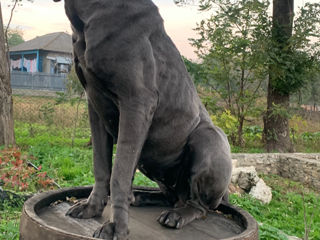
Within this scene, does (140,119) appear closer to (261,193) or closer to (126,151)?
(126,151)

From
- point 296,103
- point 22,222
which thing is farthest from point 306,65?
point 22,222

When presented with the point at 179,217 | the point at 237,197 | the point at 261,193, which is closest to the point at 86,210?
the point at 179,217

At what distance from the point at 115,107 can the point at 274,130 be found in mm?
10606

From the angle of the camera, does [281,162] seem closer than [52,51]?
Yes

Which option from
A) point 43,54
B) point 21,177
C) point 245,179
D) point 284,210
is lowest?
point 284,210

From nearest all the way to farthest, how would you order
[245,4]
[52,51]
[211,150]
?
[211,150], [245,4], [52,51]

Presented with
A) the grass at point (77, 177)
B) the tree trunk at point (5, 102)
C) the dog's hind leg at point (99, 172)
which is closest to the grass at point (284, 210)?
the grass at point (77, 177)

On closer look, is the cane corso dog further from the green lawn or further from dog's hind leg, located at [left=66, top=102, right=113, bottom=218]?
the green lawn

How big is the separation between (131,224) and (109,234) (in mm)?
339

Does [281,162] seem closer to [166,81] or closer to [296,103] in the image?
[296,103]

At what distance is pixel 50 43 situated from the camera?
3603 centimetres

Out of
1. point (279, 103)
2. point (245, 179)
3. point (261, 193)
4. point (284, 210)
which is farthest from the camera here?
point (279, 103)

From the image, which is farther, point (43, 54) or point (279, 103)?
point (43, 54)

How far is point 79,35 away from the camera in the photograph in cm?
185
